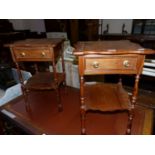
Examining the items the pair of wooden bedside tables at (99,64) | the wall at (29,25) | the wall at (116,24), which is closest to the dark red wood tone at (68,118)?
the pair of wooden bedside tables at (99,64)

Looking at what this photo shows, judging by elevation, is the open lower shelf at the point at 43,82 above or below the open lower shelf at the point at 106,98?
above

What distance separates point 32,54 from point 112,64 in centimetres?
58

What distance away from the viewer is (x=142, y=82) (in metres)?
1.89

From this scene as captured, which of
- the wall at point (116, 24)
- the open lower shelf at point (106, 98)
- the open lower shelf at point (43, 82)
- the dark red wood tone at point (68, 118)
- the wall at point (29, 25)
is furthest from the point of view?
the wall at point (29, 25)

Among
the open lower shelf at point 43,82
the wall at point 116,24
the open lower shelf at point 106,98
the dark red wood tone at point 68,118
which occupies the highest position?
the wall at point 116,24

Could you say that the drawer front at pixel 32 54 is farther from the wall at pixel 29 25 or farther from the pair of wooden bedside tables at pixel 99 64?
the wall at pixel 29 25

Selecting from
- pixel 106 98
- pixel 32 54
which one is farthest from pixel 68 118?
pixel 32 54

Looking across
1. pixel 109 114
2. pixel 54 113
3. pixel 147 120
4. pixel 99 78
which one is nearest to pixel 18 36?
pixel 99 78

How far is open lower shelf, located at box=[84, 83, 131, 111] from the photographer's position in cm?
95

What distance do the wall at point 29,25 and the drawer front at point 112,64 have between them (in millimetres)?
3392

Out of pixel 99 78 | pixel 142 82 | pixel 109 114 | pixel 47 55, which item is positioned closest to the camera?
pixel 47 55

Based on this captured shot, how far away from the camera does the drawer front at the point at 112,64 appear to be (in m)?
0.79
